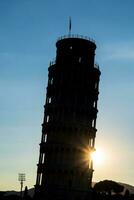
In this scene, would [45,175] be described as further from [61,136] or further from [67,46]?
[67,46]

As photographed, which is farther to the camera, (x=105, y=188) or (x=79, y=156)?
(x=105, y=188)

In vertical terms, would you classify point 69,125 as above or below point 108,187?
above

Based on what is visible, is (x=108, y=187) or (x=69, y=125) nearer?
(x=69, y=125)

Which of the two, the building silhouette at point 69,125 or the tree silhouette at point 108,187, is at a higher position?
the building silhouette at point 69,125

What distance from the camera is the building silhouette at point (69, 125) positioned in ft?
347

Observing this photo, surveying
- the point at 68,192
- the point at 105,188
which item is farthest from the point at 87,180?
the point at 105,188

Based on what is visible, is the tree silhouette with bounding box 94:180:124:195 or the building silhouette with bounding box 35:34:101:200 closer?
the building silhouette with bounding box 35:34:101:200

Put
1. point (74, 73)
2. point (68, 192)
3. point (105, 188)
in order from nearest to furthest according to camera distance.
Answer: point (68, 192) < point (74, 73) < point (105, 188)

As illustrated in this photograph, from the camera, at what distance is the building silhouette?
105812 millimetres

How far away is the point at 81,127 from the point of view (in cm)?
10894

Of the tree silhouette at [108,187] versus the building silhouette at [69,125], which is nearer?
the building silhouette at [69,125]

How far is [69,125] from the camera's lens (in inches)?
4259

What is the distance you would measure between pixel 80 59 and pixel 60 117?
1544 cm

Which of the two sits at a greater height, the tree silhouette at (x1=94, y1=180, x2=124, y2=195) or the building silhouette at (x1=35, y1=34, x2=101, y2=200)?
the building silhouette at (x1=35, y1=34, x2=101, y2=200)
